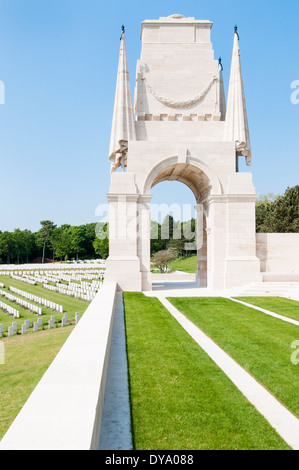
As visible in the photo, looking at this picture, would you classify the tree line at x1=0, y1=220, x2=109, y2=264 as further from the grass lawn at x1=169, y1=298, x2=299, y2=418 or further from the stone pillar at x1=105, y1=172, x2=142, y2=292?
the grass lawn at x1=169, y1=298, x2=299, y2=418

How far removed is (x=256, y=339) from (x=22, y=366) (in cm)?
626

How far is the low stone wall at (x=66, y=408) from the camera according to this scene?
7.20ft

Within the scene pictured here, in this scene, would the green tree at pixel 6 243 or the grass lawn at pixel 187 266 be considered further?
the green tree at pixel 6 243

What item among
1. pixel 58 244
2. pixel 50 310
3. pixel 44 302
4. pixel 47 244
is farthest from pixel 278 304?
pixel 47 244

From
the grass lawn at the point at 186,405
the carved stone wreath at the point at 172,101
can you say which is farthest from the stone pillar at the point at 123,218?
the grass lawn at the point at 186,405

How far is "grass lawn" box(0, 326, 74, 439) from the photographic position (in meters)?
6.65

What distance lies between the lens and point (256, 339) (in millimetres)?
6719

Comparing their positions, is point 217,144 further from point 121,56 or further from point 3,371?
point 3,371

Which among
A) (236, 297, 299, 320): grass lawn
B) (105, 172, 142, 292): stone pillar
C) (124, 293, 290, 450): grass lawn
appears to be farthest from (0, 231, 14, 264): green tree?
(124, 293, 290, 450): grass lawn

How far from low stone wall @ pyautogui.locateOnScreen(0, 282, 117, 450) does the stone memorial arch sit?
10745mm

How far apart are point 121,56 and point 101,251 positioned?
51926 millimetres

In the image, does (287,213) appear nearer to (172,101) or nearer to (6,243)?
(172,101)

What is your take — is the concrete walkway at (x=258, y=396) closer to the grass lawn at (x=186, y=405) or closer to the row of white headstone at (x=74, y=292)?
the grass lawn at (x=186, y=405)

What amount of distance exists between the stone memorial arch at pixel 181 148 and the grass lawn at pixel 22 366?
3657 millimetres
